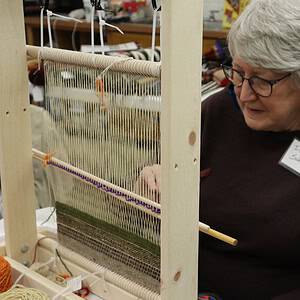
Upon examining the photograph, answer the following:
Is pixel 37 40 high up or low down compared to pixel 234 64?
down

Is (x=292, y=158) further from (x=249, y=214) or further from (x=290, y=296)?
(x=290, y=296)

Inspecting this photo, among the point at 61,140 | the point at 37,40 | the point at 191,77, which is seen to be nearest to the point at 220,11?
the point at 37,40

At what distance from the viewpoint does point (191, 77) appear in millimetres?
791

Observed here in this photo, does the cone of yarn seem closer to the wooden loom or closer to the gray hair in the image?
the wooden loom

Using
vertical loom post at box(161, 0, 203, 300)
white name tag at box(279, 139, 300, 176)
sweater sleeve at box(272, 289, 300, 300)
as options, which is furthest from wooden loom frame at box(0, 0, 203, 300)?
white name tag at box(279, 139, 300, 176)

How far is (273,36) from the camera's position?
1052 millimetres

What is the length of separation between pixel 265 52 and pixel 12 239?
2.30 feet

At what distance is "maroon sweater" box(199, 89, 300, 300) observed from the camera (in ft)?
3.68

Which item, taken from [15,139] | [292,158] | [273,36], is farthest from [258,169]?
[15,139]

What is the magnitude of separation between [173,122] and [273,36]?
0.39 metres

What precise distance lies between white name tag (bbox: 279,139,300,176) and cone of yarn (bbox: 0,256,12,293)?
638 millimetres

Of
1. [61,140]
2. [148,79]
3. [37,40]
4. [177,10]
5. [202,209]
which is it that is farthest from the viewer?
[37,40]

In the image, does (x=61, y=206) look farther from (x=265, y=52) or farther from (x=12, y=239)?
(x=265, y=52)

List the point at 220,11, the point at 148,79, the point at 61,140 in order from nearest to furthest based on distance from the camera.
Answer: the point at 148,79 < the point at 61,140 < the point at 220,11
